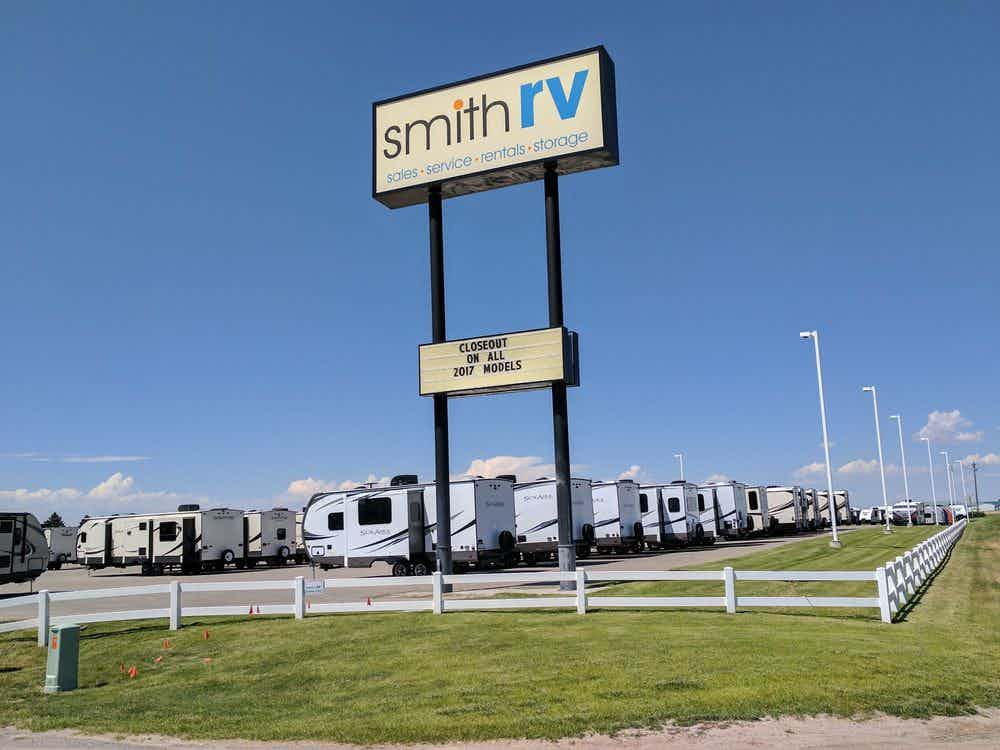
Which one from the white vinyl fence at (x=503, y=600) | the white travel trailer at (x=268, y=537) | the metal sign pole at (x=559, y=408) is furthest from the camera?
the white travel trailer at (x=268, y=537)

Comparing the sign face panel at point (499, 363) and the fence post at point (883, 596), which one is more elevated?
the sign face panel at point (499, 363)

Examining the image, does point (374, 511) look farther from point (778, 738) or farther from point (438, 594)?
point (778, 738)

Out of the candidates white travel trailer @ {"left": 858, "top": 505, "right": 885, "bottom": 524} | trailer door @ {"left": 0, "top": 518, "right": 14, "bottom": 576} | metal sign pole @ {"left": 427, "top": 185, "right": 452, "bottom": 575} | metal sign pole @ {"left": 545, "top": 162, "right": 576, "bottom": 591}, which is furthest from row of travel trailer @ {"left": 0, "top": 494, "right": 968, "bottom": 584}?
white travel trailer @ {"left": 858, "top": 505, "right": 885, "bottom": 524}

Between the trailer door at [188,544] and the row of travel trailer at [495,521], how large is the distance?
936cm

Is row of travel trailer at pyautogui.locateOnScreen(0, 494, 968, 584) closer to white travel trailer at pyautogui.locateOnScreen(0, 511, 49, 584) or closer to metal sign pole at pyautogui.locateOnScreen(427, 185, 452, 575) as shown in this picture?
white travel trailer at pyautogui.locateOnScreen(0, 511, 49, 584)

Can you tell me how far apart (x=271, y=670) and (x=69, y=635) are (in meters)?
3.01

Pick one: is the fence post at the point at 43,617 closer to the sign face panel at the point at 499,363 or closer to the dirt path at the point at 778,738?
the dirt path at the point at 778,738

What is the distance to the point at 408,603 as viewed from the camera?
18.9 m

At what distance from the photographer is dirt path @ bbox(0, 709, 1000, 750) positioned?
9023 millimetres

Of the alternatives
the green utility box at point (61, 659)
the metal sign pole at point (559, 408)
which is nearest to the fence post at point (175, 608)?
the green utility box at point (61, 659)

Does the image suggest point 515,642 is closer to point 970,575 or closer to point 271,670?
point 271,670

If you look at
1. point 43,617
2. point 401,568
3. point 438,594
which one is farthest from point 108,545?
point 438,594

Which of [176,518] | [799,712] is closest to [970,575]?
[799,712]

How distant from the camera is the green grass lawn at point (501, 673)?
33.7 ft
